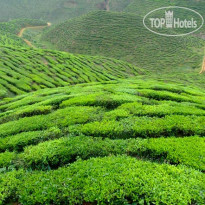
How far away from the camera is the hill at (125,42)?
4519 cm

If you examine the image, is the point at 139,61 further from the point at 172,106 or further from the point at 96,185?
the point at 96,185

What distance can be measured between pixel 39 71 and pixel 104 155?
18186mm

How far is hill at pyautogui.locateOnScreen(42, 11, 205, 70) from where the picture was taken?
148 feet

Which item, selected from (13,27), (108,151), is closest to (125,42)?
(13,27)

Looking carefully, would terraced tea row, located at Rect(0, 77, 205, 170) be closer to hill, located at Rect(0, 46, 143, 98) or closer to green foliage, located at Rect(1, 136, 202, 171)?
green foliage, located at Rect(1, 136, 202, 171)

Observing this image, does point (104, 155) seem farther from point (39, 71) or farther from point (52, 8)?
point (52, 8)

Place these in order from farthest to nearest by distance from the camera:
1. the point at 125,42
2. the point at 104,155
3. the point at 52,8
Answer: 1. the point at 52,8
2. the point at 125,42
3. the point at 104,155

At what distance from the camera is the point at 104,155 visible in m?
5.93

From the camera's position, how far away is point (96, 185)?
446cm

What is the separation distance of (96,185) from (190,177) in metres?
2.56

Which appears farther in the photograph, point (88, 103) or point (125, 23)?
point (125, 23)

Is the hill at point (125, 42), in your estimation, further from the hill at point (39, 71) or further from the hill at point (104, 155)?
the hill at point (104, 155)

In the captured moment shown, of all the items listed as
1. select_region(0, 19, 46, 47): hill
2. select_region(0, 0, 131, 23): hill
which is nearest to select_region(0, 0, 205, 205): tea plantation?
select_region(0, 19, 46, 47): hill

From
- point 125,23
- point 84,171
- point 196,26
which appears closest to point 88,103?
point 84,171
